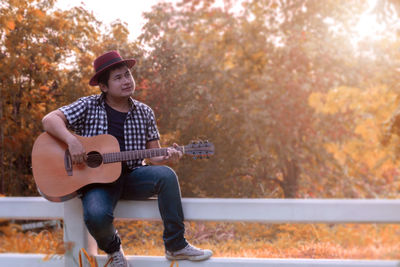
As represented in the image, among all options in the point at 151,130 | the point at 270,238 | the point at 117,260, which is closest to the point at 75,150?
the point at 151,130

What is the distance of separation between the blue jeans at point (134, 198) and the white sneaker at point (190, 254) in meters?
0.03

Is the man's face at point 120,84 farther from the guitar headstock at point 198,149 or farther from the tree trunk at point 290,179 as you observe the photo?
the tree trunk at point 290,179

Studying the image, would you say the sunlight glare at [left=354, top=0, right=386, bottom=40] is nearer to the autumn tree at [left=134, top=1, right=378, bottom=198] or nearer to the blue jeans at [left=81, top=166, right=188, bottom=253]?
the autumn tree at [left=134, top=1, right=378, bottom=198]

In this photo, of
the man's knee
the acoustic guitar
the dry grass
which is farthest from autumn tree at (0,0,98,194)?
the man's knee

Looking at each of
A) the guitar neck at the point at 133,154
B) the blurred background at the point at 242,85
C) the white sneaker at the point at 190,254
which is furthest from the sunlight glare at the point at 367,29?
the white sneaker at the point at 190,254

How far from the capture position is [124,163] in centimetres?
304

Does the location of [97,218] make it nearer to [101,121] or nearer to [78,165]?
[78,165]

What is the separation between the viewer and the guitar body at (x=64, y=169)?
2.79m

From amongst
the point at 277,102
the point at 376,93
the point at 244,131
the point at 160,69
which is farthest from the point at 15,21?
the point at 376,93

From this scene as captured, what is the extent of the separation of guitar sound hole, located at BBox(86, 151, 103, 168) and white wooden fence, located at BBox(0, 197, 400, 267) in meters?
0.23

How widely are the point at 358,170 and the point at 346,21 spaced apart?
2.42 meters

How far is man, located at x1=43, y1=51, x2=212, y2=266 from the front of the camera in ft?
8.98

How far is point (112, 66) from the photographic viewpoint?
310 centimetres

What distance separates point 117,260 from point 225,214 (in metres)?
0.66
